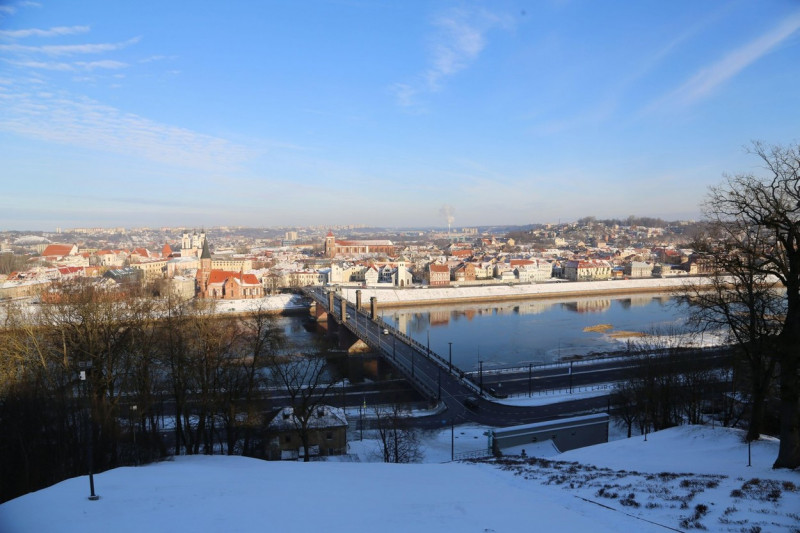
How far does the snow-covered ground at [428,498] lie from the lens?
159 inches

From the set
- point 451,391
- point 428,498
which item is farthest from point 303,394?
point 451,391

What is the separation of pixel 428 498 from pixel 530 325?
78.9ft

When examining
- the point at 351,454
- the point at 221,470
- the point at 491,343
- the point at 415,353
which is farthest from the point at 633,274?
the point at 221,470

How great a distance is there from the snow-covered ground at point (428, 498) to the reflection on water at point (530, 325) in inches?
479

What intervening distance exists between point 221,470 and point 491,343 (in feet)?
60.3

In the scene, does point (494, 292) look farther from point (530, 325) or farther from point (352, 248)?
point (352, 248)

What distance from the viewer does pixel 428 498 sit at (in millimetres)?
5152

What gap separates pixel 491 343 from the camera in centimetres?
2338

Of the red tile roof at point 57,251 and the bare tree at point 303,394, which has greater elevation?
the red tile roof at point 57,251

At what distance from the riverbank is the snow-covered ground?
3145 cm

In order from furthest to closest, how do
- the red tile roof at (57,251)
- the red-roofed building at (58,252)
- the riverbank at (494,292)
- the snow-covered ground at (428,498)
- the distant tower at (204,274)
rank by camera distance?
the red tile roof at (57,251) < the red-roofed building at (58,252) < the riverbank at (494,292) < the distant tower at (204,274) < the snow-covered ground at (428,498)

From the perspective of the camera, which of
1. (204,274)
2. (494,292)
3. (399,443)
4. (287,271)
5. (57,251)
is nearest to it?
(399,443)

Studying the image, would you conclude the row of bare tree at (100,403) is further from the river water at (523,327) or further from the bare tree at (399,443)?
the river water at (523,327)

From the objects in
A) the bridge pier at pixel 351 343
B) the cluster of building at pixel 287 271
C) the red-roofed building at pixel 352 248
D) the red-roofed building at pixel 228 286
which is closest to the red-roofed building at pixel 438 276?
the cluster of building at pixel 287 271
